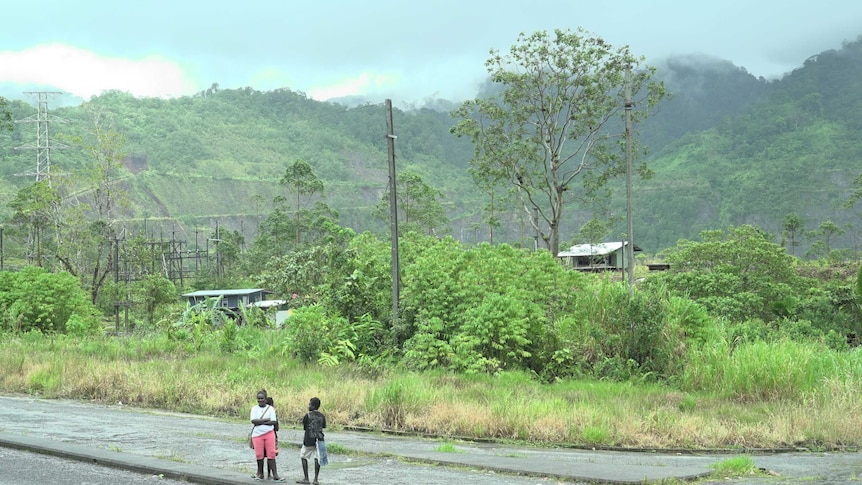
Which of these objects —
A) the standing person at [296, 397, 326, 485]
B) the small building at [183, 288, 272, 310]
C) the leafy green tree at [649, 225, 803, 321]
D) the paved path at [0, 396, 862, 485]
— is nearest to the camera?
the standing person at [296, 397, 326, 485]

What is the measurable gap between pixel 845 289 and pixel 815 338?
20.5 feet

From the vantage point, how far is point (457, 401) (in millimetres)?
17406

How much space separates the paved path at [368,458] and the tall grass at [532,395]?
75 cm

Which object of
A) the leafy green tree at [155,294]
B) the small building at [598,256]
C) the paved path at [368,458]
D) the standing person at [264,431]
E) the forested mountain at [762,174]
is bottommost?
the paved path at [368,458]

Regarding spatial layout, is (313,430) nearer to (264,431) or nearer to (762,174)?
(264,431)

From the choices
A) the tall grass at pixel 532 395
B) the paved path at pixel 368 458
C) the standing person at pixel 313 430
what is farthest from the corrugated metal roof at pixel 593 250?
the standing person at pixel 313 430

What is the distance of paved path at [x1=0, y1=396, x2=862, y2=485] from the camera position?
38.0 ft

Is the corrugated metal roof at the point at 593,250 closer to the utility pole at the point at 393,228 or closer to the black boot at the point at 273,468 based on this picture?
the utility pole at the point at 393,228

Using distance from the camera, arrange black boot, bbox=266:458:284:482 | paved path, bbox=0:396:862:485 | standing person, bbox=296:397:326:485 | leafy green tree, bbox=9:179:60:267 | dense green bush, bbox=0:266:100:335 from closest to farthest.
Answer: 1. standing person, bbox=296:397:326:485
2. black boot, bbox=266:458:284:482
3. paved path, bbox=0:396:862:485
4. dense green bush, bbox=0:266:100:335
5. leafy green tree, bbox=9:179:60:267

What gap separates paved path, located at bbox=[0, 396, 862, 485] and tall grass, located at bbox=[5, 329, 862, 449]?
753 millimetres

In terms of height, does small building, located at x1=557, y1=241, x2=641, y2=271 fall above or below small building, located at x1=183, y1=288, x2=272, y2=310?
above

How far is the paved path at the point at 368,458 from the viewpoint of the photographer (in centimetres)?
1157

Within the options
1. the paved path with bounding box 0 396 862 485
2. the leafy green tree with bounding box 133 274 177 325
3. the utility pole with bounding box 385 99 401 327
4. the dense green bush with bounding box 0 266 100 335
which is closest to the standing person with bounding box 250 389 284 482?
the paved path with bounding box 0 396 862 485

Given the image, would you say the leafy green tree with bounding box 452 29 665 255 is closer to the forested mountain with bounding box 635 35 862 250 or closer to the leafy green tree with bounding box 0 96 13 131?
the leafy green tree with bounding box 0 96 13 131
